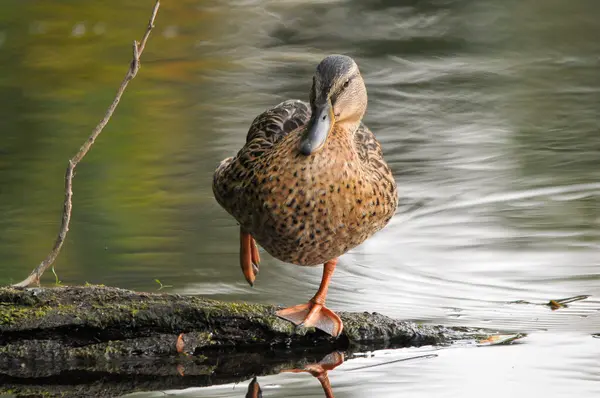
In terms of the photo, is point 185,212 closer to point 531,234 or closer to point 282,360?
point 531,234

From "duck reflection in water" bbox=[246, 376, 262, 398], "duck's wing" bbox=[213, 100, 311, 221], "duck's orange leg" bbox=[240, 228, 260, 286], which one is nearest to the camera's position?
"duck reflection in water" bbox=[246, 376, 262, 398]

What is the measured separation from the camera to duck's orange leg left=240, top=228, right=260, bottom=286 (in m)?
5.44

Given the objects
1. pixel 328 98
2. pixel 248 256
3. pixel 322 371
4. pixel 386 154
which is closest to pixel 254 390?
pixel 322 371

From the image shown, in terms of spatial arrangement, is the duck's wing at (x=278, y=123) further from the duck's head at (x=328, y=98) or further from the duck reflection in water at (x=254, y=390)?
the duck reflection in water at (x=254, y=390)

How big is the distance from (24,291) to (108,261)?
1.44 m

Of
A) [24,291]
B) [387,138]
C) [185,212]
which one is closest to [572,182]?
[387,138]

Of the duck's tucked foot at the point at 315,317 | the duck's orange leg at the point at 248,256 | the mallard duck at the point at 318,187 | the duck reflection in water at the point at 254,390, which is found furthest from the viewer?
the duck's orange leg at the point at 248,256

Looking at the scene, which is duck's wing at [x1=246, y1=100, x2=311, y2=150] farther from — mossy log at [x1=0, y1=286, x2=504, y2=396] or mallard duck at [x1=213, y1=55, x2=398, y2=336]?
mossy log at [x1=0, y1=286, x2=504, y2=396]

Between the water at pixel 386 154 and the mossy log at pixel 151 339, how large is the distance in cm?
17

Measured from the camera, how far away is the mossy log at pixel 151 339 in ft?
14.5

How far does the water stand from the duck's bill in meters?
0.81

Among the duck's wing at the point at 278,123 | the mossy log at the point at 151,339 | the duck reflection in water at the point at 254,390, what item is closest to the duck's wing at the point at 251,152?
the duck's wing at the point at 278,123

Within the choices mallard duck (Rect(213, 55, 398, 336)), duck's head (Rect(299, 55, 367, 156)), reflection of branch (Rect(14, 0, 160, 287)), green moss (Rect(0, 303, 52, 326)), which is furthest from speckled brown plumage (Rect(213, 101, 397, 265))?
green moss (Rect(0, 303, 52, 326))

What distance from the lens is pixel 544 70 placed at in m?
10.9
